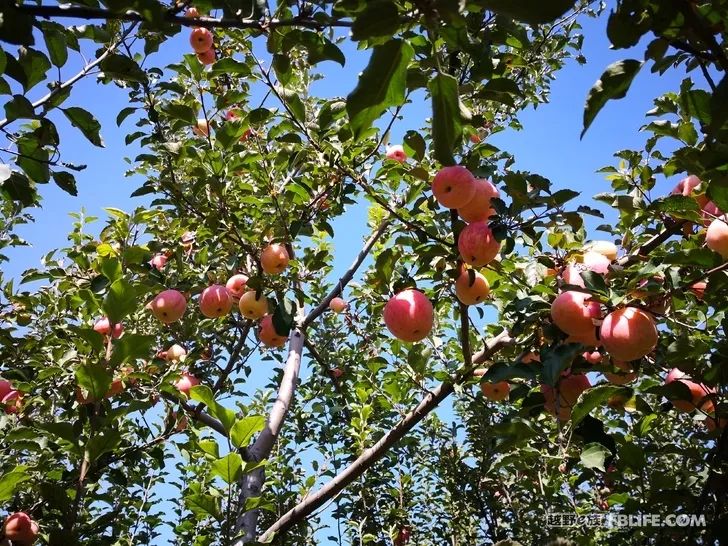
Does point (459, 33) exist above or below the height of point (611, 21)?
above

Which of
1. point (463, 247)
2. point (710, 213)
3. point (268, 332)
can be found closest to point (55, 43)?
point (463, 247)

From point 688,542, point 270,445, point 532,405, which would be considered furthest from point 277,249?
point 688,542

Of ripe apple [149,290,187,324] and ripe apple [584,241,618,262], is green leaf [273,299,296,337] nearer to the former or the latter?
ripe apple [149,290,187,324]

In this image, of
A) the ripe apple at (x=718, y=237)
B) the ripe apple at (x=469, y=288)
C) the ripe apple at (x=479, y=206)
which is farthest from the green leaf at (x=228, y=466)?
the ripe apple at (x=718, y=237)

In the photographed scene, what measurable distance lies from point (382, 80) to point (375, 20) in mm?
111

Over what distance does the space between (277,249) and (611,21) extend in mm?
2329

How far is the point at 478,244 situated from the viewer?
85.4 inches

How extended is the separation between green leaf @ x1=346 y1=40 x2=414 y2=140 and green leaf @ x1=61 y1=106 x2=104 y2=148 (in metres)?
1.30

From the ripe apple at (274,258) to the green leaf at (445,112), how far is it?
7.06 feet

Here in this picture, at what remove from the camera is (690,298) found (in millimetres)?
2199

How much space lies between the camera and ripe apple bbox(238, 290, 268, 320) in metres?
3.21

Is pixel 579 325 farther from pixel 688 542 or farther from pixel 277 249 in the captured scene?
pixel 277 249

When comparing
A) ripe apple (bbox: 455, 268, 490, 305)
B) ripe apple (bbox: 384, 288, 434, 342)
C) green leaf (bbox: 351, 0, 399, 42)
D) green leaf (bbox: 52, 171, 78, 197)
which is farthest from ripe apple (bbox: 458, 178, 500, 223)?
green leaf (bbox: 52, 171, 78, 197)

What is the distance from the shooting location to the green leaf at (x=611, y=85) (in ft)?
3.67
